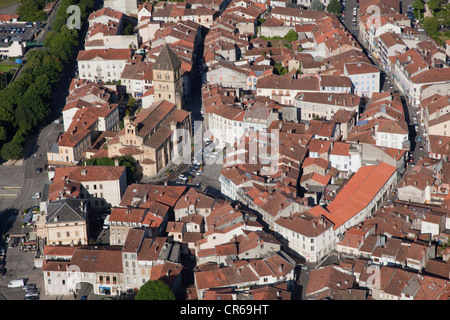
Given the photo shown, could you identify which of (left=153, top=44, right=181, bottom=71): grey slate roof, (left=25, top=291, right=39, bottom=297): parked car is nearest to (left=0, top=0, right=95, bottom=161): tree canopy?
(left=153, top=44, right=181, bottom=71): grey slate roof

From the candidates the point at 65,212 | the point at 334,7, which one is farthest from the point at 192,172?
the point at 334,7

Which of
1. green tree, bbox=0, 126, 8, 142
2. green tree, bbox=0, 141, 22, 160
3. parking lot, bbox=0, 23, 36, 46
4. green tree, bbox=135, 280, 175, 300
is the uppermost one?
parking lot, bbox=0, 23, 36, 46

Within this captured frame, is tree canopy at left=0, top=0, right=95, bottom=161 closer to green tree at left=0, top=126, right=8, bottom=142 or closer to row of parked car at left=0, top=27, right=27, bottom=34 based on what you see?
green tree at left=0, top=126, right=8, bottom=142

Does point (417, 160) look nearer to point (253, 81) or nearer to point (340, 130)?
point (340, 130)

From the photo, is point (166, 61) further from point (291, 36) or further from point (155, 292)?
point (155, 292)

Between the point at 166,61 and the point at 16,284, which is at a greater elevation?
the point at 166,61

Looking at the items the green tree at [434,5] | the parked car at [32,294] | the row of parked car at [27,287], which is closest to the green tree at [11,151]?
the row of parked car at [27,287]

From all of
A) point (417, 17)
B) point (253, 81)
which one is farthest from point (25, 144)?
point (417, 17)

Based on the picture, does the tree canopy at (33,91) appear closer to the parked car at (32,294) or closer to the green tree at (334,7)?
the parked car at (32,294)

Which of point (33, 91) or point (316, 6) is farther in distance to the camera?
point (316, 6)
